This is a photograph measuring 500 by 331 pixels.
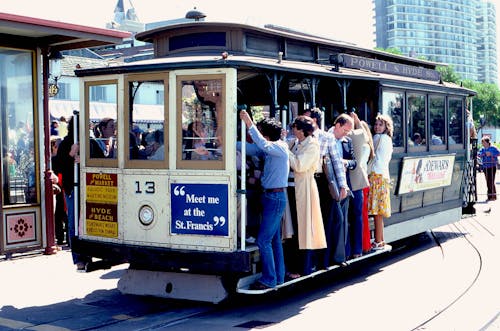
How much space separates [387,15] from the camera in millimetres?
196250

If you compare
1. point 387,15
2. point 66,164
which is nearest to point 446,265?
point 66,164

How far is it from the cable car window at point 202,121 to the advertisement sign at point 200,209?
24 centimetres

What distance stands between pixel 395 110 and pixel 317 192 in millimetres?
3192

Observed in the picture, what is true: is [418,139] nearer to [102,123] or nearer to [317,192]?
[317,192]

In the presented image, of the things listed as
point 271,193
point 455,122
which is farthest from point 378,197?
point 455,122

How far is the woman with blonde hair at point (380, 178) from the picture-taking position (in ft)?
32.1

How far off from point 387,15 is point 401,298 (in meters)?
196

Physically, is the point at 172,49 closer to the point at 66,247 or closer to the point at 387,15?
the point at 66,247

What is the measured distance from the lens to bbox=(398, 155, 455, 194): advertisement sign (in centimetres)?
1097

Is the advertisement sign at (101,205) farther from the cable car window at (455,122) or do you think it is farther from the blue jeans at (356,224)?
the cable car window at (455,122)

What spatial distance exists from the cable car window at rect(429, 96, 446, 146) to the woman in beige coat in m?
4.38

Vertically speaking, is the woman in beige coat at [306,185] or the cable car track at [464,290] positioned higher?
the woman in beige coat at [306,185]

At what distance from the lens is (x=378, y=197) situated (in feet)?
32.1

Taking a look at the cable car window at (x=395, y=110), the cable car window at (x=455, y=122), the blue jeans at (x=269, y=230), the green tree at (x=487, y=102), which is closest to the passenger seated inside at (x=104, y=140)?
the blue jeans at (x=269, y=230)
